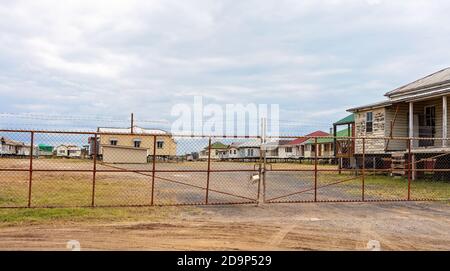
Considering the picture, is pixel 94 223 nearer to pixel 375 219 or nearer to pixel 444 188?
pixel 375 219

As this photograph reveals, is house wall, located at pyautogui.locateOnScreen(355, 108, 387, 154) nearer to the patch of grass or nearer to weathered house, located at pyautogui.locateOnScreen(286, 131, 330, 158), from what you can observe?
the patch of grass

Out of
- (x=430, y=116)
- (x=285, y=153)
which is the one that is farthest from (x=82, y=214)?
(x=285, y=153)

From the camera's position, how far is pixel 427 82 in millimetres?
27562

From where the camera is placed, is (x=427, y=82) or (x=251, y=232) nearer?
(x=251, y=232)

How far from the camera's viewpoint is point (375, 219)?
35.9ft

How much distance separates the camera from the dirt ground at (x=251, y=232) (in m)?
7.82

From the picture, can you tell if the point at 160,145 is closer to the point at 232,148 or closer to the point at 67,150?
the point at 232,148

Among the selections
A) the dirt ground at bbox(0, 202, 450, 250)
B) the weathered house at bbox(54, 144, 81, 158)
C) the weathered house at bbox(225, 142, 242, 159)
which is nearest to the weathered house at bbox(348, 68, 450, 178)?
the weathered house at bbox(225, 142, 242, 159)

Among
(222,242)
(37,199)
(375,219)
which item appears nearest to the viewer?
(222,242)

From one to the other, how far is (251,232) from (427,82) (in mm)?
23121

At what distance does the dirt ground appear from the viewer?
308 inches

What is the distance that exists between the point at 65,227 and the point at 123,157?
35313 millimetres
